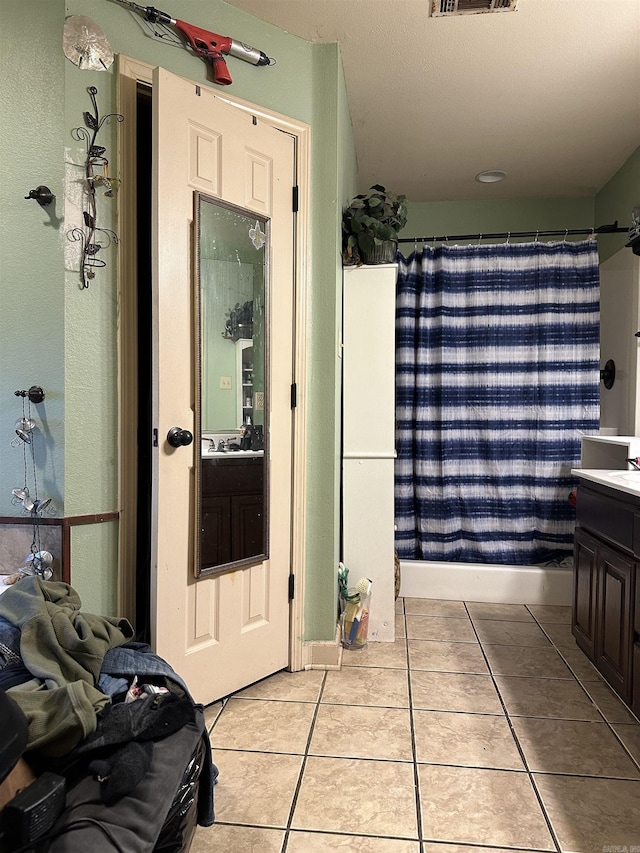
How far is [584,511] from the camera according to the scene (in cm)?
256

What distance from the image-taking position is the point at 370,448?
272cm

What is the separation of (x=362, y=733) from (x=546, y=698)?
787mm

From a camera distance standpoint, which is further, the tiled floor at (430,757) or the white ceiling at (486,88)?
the white ceiling at (486,88)

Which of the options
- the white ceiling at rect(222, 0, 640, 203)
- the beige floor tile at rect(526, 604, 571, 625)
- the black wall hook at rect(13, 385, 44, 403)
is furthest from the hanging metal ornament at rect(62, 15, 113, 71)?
the beige floor tile at rect(526, 604, 571, 625)

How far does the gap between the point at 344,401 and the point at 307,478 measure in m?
0.50

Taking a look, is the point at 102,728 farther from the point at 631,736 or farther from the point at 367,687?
the point at 631,736

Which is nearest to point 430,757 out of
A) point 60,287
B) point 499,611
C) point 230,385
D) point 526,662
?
point 526,662

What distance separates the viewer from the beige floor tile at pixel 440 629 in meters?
2.79

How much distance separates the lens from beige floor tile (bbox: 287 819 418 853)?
55.9 inches

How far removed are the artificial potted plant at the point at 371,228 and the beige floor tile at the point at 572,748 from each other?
204cm

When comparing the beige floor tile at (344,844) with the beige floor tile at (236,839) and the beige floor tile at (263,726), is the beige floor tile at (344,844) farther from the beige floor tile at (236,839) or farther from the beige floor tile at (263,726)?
the beige floor tile at (263,726)

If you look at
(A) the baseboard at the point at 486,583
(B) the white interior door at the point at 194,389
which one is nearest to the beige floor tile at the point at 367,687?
(B) the white interior door at the point at 194,389

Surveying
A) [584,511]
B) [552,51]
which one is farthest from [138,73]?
[584,511]

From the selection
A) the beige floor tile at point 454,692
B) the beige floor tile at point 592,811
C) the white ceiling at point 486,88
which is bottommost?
the beige floor tile at point 454,692
